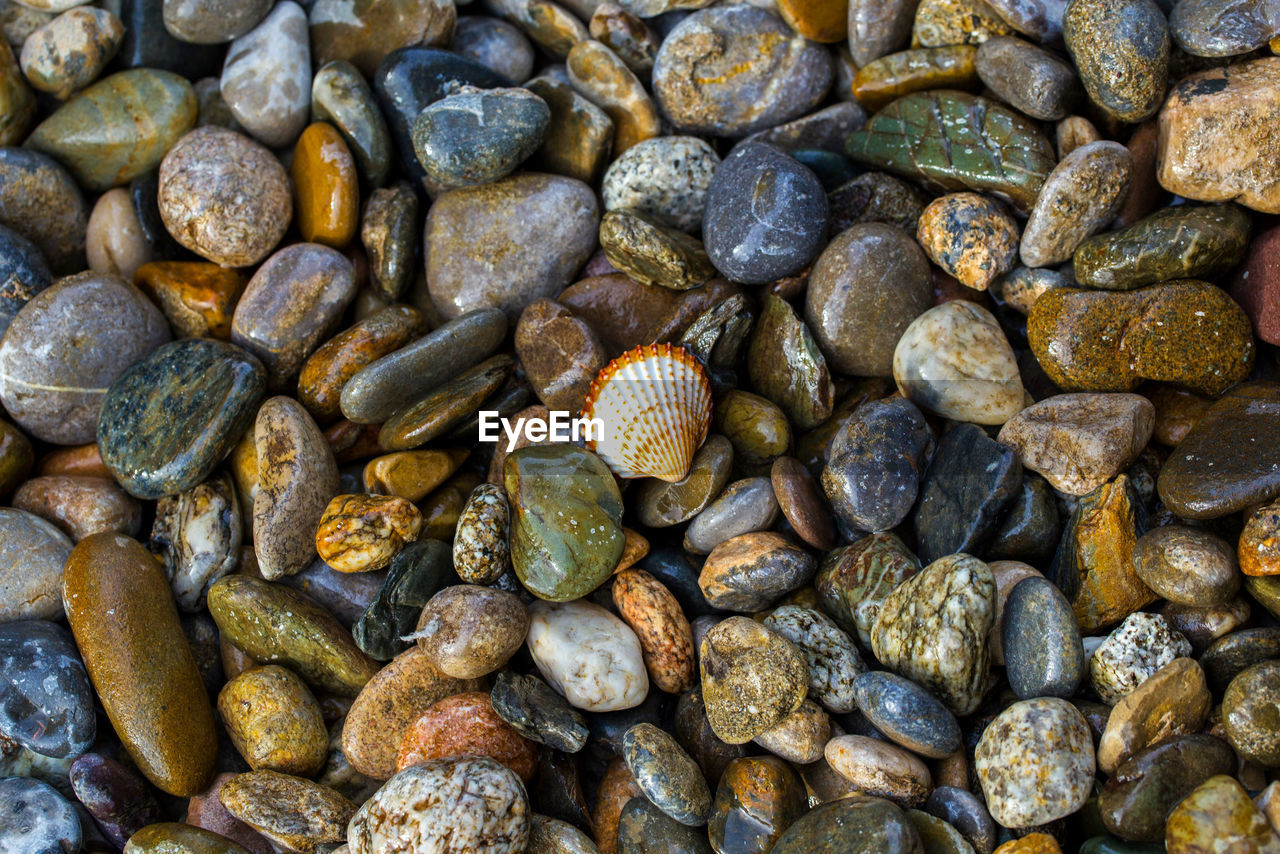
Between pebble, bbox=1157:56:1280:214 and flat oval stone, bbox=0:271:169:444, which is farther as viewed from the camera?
flat oval stone, bbox=0:271:169:444

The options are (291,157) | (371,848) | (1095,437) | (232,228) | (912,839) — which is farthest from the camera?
(291,157)

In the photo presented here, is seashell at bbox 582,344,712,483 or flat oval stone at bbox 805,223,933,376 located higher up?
flat oval stone at bbox 805,223,933,376

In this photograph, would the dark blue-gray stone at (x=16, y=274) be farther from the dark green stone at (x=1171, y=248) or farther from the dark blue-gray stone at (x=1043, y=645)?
the dark green stone at (x=1171, y=248)

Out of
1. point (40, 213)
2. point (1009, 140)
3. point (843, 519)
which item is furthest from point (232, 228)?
point (1009, 140)

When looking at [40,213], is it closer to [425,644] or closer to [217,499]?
[217,499]

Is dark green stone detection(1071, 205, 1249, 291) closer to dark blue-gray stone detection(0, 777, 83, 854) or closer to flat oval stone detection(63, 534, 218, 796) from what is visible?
flat oval stone detection(63, 534, 218, 796)

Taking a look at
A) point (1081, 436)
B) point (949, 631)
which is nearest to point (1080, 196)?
point (1081, 436)

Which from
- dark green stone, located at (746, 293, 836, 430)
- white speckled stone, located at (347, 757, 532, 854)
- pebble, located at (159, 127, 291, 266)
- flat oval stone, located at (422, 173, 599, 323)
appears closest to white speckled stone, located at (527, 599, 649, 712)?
white speckled stone, located at (347, 757, 532, 854)
